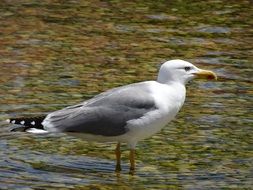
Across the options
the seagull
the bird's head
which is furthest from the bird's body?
the bird's head

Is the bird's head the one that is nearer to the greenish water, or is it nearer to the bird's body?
the bird's body

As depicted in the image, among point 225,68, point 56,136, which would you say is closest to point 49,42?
point 225,68

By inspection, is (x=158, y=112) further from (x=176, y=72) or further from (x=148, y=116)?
(x=176, y=72)

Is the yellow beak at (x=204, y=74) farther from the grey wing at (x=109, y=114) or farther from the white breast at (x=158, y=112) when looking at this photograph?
the grey wing at (x=109, y=114)

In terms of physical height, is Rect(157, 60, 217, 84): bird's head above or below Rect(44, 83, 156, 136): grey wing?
above

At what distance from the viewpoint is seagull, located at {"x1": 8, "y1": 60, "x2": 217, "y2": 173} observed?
7.25 m

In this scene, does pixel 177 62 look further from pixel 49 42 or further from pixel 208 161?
pixel 49 42

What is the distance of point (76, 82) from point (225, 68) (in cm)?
173

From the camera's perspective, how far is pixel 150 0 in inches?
551

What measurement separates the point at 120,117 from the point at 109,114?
9 cm

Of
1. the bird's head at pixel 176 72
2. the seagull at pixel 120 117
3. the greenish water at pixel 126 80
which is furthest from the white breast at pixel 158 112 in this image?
the greenish water at pixel 126 80

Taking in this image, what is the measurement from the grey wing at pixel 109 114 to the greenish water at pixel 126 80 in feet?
1.01

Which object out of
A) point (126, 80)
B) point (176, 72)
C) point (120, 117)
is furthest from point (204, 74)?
point (126, 80)

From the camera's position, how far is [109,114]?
7.32 m
